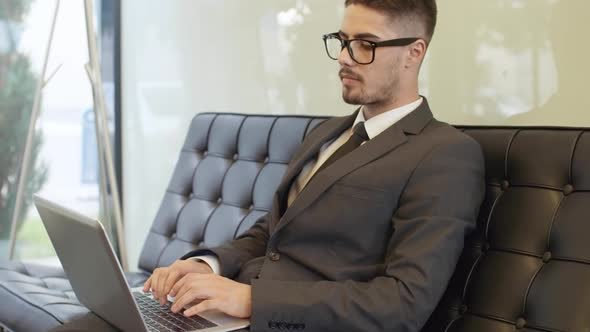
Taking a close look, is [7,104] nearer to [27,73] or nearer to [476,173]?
[27,73]

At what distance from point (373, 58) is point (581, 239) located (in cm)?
55

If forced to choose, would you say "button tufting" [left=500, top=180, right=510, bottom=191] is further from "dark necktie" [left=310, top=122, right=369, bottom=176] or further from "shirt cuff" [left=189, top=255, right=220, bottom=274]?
"shirt cuff" [left=189, top=255, right=220, bottom=274]

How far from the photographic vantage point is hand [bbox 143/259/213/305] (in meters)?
→ 1.62

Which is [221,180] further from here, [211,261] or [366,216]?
[366,216]

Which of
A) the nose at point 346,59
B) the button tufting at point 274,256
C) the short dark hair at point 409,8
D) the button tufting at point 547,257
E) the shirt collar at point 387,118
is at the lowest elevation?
the button tufting at point 274,256

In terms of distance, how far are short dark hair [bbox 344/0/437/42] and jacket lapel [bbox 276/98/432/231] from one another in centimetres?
21

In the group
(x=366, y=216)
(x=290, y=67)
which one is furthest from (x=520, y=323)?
(x=290, y=67)

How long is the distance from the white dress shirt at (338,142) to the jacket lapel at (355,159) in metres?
0.05

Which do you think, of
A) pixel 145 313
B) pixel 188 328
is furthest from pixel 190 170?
pixel 188 328

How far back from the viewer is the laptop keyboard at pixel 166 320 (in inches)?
57.5

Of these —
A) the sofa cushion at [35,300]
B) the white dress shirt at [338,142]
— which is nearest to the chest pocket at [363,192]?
the white dress shirt at [338,142]

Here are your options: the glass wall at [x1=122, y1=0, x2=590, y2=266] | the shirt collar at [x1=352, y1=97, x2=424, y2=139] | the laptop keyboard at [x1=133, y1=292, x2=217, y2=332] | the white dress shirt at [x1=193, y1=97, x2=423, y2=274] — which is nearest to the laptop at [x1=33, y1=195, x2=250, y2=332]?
the laptop keyboard at [x1=133, y1=292, x2=217, y2=332]

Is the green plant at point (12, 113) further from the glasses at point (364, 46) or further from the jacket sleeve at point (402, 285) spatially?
the jacket sleeve at point (402, 285)

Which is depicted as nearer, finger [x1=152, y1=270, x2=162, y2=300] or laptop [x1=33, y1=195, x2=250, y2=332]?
laptop [x1=33, y1=195, x2=250, y2=332]
